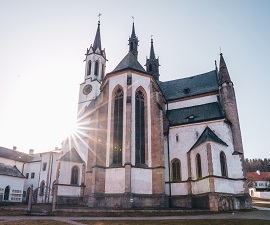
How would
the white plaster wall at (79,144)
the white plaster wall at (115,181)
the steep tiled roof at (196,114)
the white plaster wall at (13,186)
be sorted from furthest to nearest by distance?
the white plaster wall at (13,186) < the white plaster wall at (79,144) < the steep tiled roof at (196,114) < the white plaster wall at (115,181)

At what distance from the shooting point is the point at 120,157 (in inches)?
943

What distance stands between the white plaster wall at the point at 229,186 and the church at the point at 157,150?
3.4 inches

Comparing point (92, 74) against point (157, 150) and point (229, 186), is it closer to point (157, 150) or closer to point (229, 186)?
point (157, 150)

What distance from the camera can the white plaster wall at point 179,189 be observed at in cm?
2509

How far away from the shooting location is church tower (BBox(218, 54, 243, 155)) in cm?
2517

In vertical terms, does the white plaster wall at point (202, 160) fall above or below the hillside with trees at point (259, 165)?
below

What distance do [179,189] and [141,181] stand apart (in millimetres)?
5038

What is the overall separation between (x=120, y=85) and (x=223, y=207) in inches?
610

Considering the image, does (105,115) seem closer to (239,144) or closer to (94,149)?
(94,149)

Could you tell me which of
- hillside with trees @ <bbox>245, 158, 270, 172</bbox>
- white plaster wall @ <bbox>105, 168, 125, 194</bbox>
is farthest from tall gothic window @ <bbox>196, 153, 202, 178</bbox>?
hillside with trees @ <bbox>245, 158, 270, 172</bbox>

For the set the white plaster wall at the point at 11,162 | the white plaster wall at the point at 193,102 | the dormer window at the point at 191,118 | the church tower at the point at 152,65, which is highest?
the church tower at the point at 152,65

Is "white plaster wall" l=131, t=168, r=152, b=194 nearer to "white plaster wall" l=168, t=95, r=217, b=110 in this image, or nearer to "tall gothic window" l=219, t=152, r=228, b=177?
"tall gothic window" l=219, t=152, r=228, b=177

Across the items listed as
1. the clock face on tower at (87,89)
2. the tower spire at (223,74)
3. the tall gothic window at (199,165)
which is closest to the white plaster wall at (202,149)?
the tall gothic window at (199,165)

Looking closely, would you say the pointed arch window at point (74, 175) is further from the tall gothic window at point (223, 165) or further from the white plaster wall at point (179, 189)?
the tall gothic window at point (223, 165)
